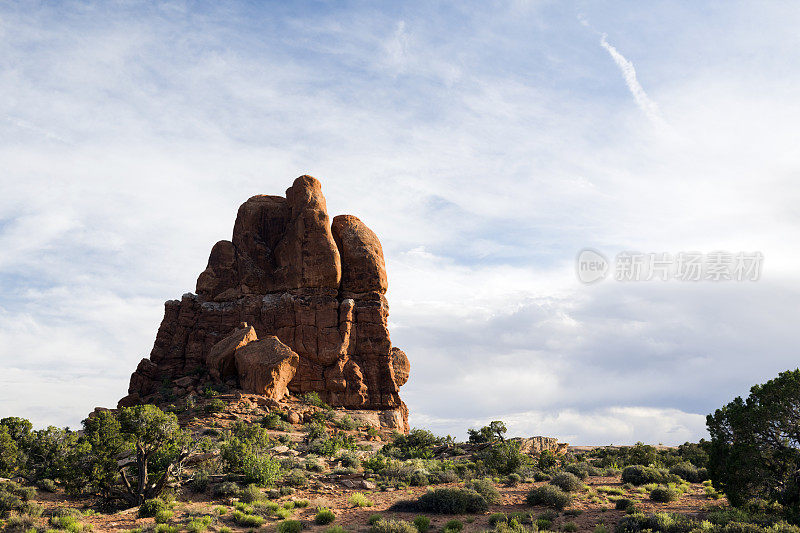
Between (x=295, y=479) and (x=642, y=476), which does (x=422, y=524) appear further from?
(x=642, y=476)

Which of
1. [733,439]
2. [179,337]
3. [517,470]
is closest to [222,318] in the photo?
[179,337]

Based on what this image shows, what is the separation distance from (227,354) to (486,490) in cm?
3374

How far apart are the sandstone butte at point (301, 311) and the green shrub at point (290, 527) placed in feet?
112

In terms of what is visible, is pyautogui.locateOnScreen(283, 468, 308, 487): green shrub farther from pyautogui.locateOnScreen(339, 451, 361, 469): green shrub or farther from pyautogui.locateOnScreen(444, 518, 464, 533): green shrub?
pyautogui.locateOnScreen(444, 518, 464, 533): green shrub

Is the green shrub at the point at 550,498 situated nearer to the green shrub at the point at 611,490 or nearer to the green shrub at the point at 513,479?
the green shrub at the point at 611,490

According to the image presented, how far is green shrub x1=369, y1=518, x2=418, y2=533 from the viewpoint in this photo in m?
21.6

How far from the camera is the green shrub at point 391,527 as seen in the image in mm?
21625

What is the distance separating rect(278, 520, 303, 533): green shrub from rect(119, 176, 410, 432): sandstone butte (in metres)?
34.0

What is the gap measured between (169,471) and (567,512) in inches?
785

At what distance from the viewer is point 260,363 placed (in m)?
51.8

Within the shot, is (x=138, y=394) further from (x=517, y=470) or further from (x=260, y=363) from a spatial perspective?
(x=517, y=470)

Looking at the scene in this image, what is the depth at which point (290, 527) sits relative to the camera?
22609 millimetres

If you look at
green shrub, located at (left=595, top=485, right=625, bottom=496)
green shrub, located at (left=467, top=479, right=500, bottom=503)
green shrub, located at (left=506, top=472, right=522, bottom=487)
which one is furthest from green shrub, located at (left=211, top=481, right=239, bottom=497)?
green shrub, located at (left=595, top=485, right=625, bottom=496)

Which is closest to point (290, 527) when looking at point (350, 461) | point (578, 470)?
point (350, 461)
